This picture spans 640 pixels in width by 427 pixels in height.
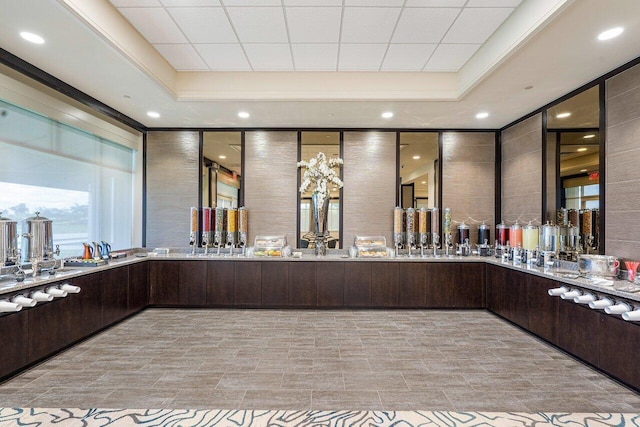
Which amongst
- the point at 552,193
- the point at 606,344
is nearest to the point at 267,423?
the point at 606,344

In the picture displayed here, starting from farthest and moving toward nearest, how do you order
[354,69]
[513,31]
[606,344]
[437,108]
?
[437,108]
[354,69]
[513,31]
[606,344]

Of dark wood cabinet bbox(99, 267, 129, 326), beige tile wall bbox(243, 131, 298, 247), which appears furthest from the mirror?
dark wood cabinet bbox(99, 267, 129, 326)

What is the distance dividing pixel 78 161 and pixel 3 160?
106cm

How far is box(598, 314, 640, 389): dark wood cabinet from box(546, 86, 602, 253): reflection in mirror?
1.14 m

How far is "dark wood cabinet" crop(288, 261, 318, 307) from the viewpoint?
4.93 meters

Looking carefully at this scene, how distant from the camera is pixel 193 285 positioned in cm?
499

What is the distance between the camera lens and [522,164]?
4.97 meters

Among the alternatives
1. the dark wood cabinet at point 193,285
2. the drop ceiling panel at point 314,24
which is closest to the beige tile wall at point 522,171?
the drop ceiling panel at point 314,24

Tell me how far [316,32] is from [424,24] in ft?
3.48

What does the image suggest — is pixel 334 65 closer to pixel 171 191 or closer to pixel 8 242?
pixel 171 191

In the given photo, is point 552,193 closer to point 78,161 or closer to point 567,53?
point 567,53

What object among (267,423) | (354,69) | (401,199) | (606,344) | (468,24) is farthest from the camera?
(401,199)

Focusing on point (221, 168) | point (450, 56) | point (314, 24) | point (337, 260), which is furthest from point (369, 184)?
point (314, 24)

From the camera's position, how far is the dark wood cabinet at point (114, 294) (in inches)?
156
